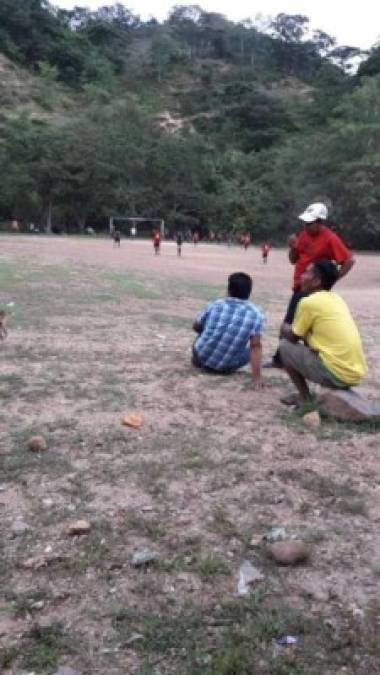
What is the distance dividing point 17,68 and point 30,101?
1111 cm

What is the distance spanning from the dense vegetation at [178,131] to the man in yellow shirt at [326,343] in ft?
144

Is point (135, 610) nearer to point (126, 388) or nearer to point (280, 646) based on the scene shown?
point (280, 646)

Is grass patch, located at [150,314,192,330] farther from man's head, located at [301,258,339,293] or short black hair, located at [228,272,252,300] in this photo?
man's head, located at [301,258,339,293]

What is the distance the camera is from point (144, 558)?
280 centimetres

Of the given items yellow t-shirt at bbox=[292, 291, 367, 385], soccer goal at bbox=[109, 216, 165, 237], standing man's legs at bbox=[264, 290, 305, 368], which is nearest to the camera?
yellow t-shirt at bbox=[292, 291, 367, 385]

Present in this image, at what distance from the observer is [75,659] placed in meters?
2.24

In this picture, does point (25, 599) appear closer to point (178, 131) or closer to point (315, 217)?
point (315, 217)

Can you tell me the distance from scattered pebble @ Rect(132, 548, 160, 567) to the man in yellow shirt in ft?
7.64

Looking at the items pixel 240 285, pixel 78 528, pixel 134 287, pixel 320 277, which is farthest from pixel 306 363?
pixel 134 287

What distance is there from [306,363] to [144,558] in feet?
7.93

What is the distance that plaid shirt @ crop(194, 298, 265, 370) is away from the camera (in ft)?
18.7

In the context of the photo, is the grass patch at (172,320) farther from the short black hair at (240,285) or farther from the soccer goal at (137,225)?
the soccer goal at (137,225)

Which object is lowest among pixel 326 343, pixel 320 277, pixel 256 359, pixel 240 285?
pixel 256 359

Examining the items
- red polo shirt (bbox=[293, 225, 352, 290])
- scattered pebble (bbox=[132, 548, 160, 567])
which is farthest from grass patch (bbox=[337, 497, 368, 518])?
red polo shirt (bbox=[293, 225, 352, 290])
